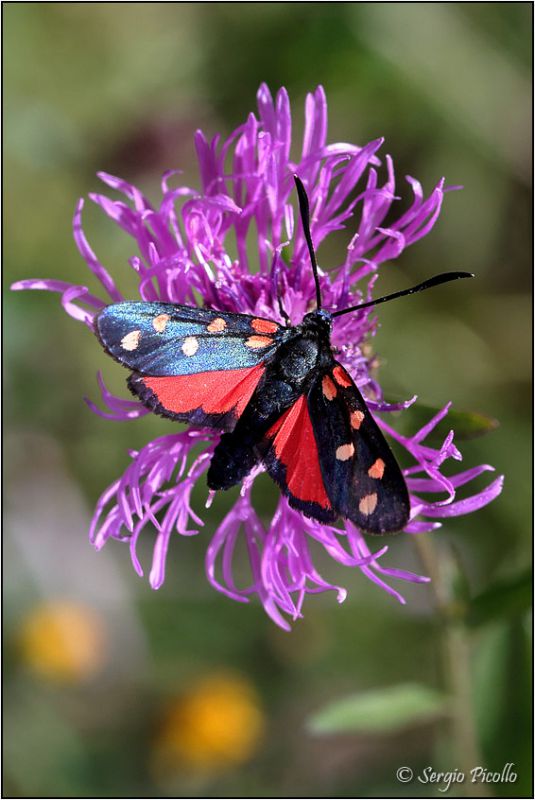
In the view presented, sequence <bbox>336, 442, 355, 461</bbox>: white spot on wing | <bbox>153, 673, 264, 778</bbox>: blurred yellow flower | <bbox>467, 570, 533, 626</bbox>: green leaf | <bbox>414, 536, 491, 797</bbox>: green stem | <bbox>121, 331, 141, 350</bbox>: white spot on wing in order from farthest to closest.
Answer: <bbox>153, 673, 264, 778</bbox>: blurred yellow flower → <bbox>414, 536, 491, 797</bbox>: green stem → <bbox>467, 570, 533, 626</bbox>: green leaf → <bbox>121, 331, 141, 350</bbox>: white spot on wing → <bbox>336, 442, 355, 461</bbox>: white spot on wing

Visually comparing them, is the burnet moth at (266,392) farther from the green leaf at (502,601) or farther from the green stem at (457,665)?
the green leaf at (502,601)

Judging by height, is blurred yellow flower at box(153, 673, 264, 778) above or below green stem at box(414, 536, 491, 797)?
below

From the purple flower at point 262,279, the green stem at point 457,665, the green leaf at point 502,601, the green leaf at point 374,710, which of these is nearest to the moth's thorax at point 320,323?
the purple flower at point 262,279

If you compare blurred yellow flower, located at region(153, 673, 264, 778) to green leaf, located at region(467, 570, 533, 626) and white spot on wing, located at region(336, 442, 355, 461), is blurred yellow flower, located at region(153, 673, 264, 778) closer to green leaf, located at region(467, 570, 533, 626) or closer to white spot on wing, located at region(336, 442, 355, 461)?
green leaf, located at region(467, 570, 533, 626)

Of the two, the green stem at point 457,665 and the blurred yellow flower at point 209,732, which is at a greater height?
the green stem at point 457,665

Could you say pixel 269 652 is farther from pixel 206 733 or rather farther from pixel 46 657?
pixel 46 657

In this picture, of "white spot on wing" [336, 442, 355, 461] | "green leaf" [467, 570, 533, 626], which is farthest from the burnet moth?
"green leaf" [467, 570, 533, 626]
